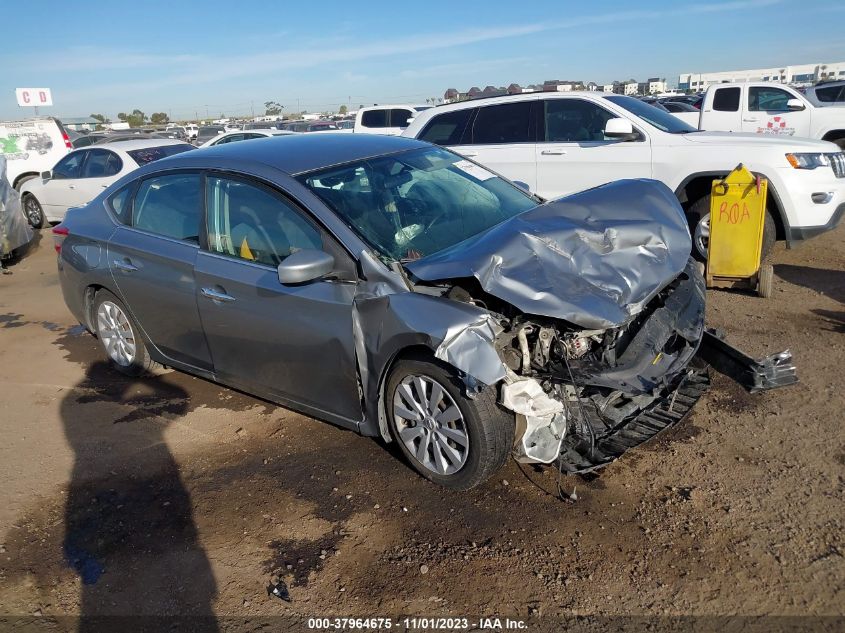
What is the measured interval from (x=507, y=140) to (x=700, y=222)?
2509mm

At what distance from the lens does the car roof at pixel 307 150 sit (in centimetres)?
407

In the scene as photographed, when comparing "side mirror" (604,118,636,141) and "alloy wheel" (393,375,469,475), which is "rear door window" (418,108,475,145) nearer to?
"side mirror" (604,118,636,141)

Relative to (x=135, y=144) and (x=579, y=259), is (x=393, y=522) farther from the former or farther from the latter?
(x=135, y=144)

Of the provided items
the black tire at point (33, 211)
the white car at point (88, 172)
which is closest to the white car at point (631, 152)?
the white car at point (88, 172)

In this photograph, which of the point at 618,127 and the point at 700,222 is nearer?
the point at 700,222

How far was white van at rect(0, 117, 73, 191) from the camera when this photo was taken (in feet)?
45.3

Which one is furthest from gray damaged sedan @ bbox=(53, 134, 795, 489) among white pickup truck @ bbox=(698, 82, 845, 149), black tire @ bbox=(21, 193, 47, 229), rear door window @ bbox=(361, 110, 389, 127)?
rear door window @ bbox=(361, 110, 389, 127)

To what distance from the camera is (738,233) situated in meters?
6.35

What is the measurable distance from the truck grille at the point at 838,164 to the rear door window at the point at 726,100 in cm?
672

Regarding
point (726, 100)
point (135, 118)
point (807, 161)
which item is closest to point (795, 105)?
point (726, 100)

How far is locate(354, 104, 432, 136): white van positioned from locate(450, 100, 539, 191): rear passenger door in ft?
27.8

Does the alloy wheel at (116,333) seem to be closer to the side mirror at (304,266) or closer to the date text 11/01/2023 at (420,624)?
the side mirror at (304,266)

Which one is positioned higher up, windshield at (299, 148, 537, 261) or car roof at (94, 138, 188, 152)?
car roof at (94, 138, 188, 152)

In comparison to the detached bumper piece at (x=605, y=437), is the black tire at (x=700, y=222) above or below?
above
